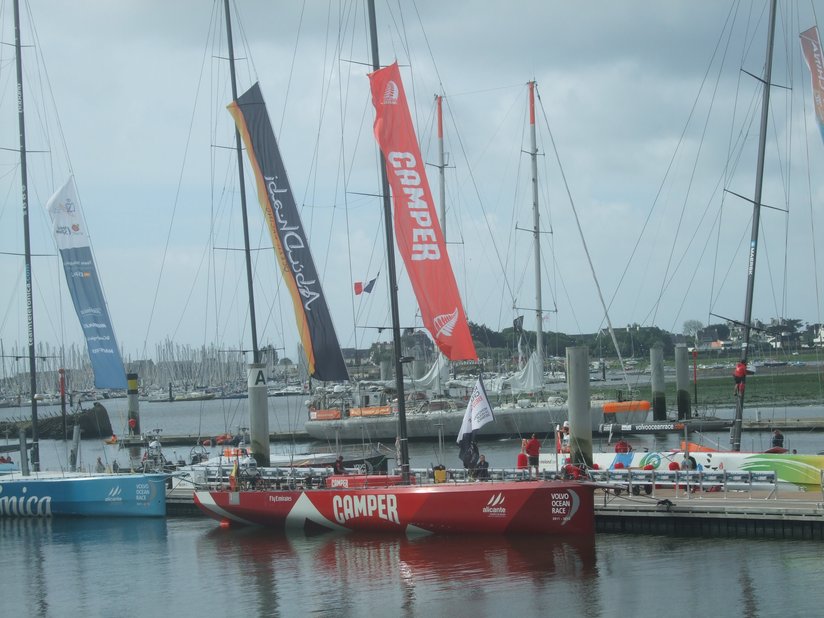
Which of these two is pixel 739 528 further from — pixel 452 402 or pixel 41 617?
pixel 452 402

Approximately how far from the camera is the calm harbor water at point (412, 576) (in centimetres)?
2044

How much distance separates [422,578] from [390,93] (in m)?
12.3

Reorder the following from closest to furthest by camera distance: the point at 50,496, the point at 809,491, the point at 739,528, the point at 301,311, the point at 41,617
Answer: the point at 41,617 < the point at 739,528 < the point at 809,491 < the point at 301,311 < the point at 50,496

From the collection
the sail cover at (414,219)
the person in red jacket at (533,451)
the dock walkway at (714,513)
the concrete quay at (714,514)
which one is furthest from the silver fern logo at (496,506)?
the sail cover at (414,219)

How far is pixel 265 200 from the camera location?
34.8 m

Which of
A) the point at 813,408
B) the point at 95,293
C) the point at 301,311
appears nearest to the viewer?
the point at 301,311

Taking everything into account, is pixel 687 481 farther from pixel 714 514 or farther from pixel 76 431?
pixel 76 431

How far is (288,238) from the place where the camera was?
3450cm

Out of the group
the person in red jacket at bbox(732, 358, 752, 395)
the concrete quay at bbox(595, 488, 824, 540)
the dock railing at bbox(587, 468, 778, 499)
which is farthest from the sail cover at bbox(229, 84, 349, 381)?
the person in red jacket at bbox(732, 358, 752, 395)

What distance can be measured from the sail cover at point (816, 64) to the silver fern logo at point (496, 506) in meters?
15.0

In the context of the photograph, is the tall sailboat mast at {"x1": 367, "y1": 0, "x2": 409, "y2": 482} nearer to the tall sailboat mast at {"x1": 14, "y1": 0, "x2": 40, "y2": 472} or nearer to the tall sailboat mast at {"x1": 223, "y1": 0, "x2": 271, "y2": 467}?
the tall sailboat mast at {"x1": 223, "y1": 0, "x2": 271, "y2": 467}

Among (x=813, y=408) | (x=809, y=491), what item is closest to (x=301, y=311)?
(x=809, y=491)

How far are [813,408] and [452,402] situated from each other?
1152 inches

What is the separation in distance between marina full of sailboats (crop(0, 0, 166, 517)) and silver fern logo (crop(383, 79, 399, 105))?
14.7m
